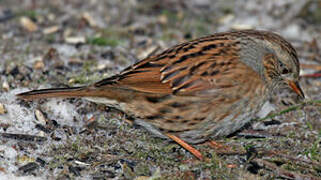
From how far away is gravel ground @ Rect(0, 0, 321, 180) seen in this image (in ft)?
11.6

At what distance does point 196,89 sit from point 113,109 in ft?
3.06

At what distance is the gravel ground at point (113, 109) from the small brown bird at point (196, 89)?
232 millimetres

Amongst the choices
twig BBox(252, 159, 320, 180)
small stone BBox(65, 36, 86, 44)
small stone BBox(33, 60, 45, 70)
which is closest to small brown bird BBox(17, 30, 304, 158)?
twig BBox(252, 159, 320, 180)

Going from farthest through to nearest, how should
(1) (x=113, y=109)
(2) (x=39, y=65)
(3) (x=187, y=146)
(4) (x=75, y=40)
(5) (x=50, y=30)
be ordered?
(5) (x=50, y=30), (4) (x=75, y=40), (2) (x=39, y=65), (1) (x=113, y=109), (3) (x=187, y=146)

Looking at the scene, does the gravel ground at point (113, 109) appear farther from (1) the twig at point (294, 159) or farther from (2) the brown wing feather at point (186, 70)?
(2) the brown wing feather at point (186, 70)

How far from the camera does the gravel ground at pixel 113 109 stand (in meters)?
3.54

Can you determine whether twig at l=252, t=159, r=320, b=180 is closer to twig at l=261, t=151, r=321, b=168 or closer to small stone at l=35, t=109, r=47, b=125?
twig at l=261, t=151, r=321, b=168

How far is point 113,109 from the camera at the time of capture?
423 centimetres

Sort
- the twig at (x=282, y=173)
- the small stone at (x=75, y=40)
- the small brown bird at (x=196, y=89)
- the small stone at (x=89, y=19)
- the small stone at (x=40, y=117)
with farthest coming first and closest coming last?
1. the small stone at (x=89, y=19)
2. the small stone at (x=75, y=40)
3. the small stone at (x=40, y=117)
4. the small brown bird at (x=196, y=89)
5. the twig at (x=282, y=173)

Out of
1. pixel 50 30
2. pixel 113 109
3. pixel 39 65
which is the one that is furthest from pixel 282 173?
pixel 50 30

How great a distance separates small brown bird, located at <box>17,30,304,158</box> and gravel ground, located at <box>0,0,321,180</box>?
232mm

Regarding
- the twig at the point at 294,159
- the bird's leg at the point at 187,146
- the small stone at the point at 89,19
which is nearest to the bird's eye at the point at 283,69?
the twig at the point at 294,159

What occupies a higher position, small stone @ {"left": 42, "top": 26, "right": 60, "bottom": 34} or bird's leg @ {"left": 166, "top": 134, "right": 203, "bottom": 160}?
small stone @ {"left": 42, "top": 26, "right": 60, "bottom": 34}

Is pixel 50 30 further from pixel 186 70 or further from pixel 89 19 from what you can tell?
pixel 186 70
